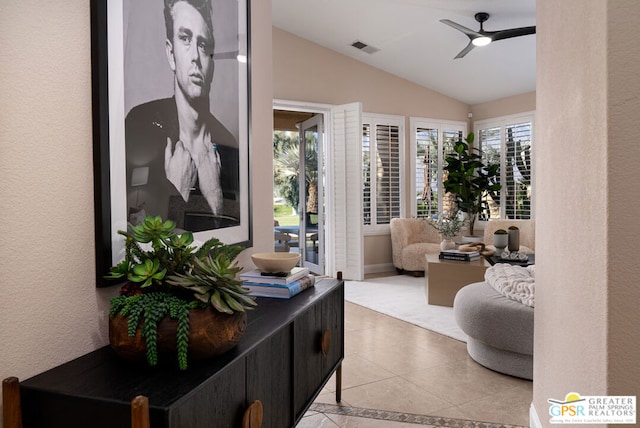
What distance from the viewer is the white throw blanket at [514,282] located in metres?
2.65

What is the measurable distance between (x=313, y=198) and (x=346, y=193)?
0.51m

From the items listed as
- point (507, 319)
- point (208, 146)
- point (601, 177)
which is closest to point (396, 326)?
point (507, 319)

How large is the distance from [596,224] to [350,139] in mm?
4964

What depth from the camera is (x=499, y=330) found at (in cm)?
263

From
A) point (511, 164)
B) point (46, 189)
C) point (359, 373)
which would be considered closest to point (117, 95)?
point (46, 189)

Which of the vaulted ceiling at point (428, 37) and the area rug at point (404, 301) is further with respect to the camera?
the vaulted ceiling at point (428, 37)

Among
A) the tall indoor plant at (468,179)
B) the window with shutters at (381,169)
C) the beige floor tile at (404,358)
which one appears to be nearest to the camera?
the beige floor tile at (404,358)

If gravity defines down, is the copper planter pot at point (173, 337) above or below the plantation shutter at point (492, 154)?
below

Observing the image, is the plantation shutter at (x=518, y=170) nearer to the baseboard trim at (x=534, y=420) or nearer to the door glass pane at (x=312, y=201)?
the door glass pane at (x=312, y=201)

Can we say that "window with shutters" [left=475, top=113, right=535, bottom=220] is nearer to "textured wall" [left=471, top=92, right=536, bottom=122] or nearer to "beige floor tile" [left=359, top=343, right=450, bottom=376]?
"textured wall" [left=471, top=92, right=536, bottom=122]

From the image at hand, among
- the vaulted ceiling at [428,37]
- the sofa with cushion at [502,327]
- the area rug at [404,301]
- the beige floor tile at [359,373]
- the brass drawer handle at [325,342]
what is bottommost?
the beige floor tile at [359,373]

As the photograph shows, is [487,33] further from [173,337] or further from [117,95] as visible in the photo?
[173,337]

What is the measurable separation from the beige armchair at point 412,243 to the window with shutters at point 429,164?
425mm

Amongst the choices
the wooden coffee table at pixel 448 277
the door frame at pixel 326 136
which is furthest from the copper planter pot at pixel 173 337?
the door frame at pixel 326 136
